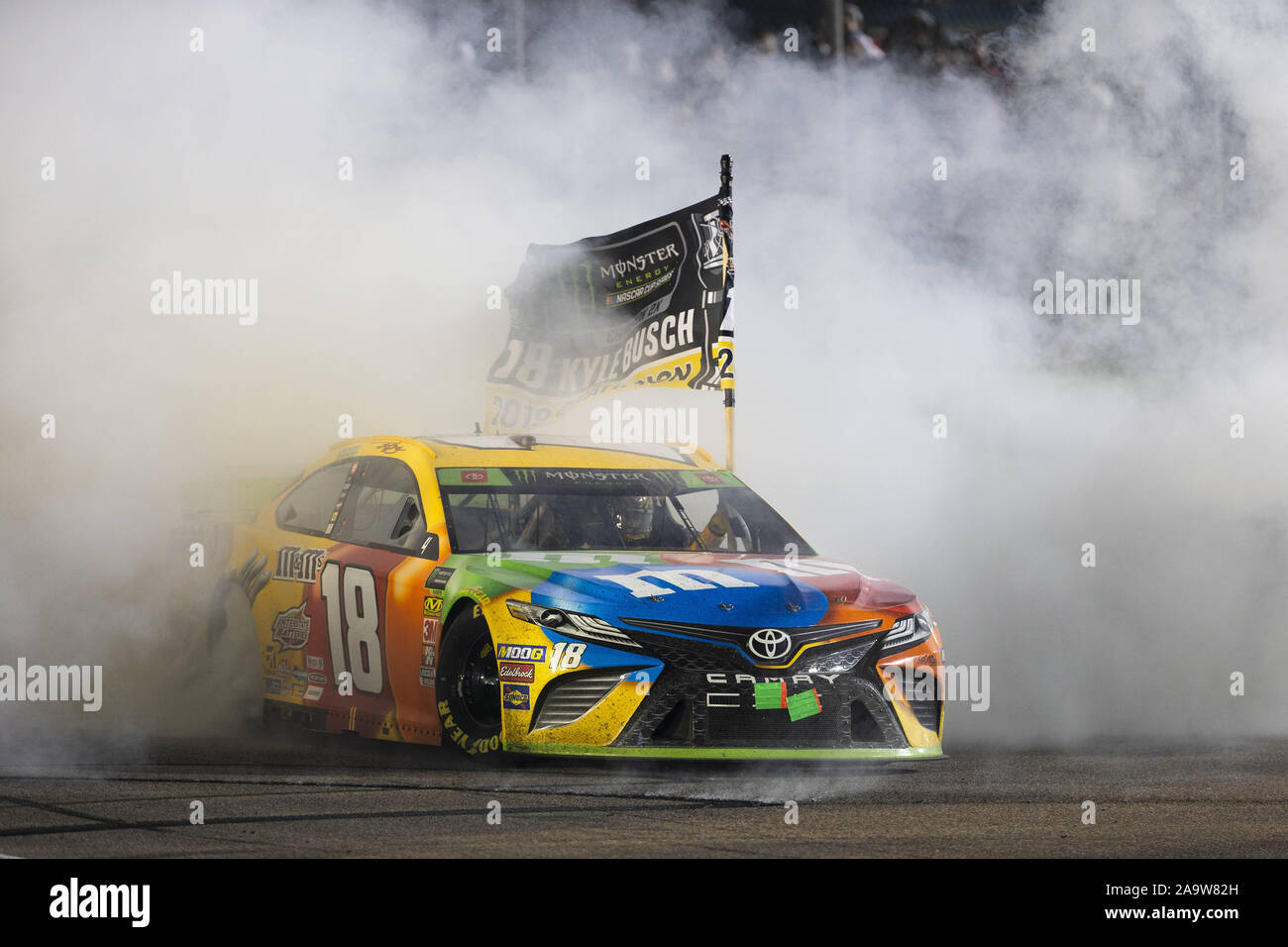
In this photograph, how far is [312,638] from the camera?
8.05m

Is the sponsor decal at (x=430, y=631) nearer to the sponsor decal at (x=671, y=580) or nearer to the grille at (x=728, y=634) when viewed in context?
the sponsor decal at (x=671, y=580)

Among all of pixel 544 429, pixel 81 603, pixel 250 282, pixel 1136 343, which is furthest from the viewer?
pixel 1136 343

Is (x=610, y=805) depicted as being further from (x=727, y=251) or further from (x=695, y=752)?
(x=727, y=251)

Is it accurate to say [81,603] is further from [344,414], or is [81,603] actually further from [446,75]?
[446,75]

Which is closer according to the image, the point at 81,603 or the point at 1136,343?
the point at 81,603

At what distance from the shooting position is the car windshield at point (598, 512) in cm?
775

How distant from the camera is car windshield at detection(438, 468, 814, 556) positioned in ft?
25.4

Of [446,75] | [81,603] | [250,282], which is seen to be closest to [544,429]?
[250,282]

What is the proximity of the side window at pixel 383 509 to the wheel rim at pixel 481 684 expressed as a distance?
2.57 ft

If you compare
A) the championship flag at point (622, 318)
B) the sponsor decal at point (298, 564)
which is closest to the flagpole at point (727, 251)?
the championship flag at point (622, 318)

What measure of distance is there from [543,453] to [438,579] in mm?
1263

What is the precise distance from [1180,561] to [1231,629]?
0.60 metres

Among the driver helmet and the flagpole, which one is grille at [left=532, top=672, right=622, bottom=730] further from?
the flagpole

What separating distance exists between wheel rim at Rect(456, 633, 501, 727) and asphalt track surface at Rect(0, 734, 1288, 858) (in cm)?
19
